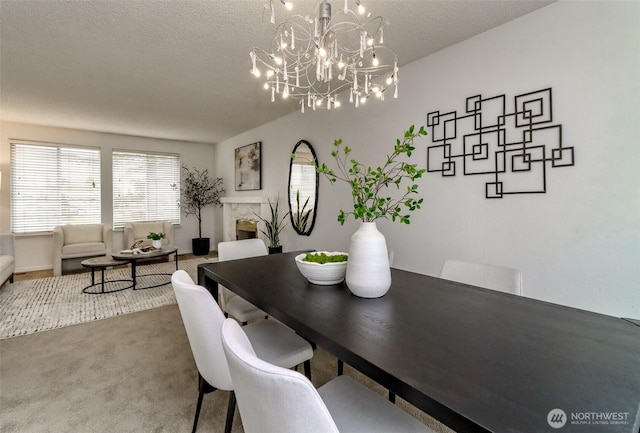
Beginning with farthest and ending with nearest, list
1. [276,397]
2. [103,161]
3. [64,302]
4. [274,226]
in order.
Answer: [103,161], [274,226], [64,302], [276,397]

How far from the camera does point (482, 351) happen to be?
0.80m

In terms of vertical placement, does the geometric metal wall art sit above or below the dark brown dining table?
above

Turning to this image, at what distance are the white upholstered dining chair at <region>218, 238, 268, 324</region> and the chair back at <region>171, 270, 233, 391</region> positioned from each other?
56 cm

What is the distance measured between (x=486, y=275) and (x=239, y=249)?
1.72 meters

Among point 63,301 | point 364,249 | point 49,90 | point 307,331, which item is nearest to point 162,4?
point 364,249


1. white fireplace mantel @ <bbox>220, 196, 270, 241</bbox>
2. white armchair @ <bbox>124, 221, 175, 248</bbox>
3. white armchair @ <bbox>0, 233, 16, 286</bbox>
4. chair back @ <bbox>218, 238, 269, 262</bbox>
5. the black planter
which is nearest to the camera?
chair back @ <bbox>218, 238, 269, 262</bbox>

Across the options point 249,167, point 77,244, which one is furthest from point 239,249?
point 77,244

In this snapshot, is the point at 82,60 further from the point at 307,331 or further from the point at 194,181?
the point at 194,181

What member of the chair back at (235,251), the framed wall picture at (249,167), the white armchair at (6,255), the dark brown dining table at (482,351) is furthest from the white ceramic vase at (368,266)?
the white armchair at (6,255)

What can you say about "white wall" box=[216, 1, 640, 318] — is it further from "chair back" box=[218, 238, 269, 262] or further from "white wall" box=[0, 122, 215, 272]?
"white wall" box=[0, 122, 215, 272]

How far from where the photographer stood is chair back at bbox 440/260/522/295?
4.72 ft

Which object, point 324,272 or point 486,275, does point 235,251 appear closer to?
point 324,272

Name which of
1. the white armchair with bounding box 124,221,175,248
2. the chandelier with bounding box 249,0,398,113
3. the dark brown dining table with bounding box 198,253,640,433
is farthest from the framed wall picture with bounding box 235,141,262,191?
the dark brown dining table with bounding box 198,253,640,433

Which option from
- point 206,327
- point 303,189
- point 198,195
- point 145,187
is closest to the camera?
point 206,327
